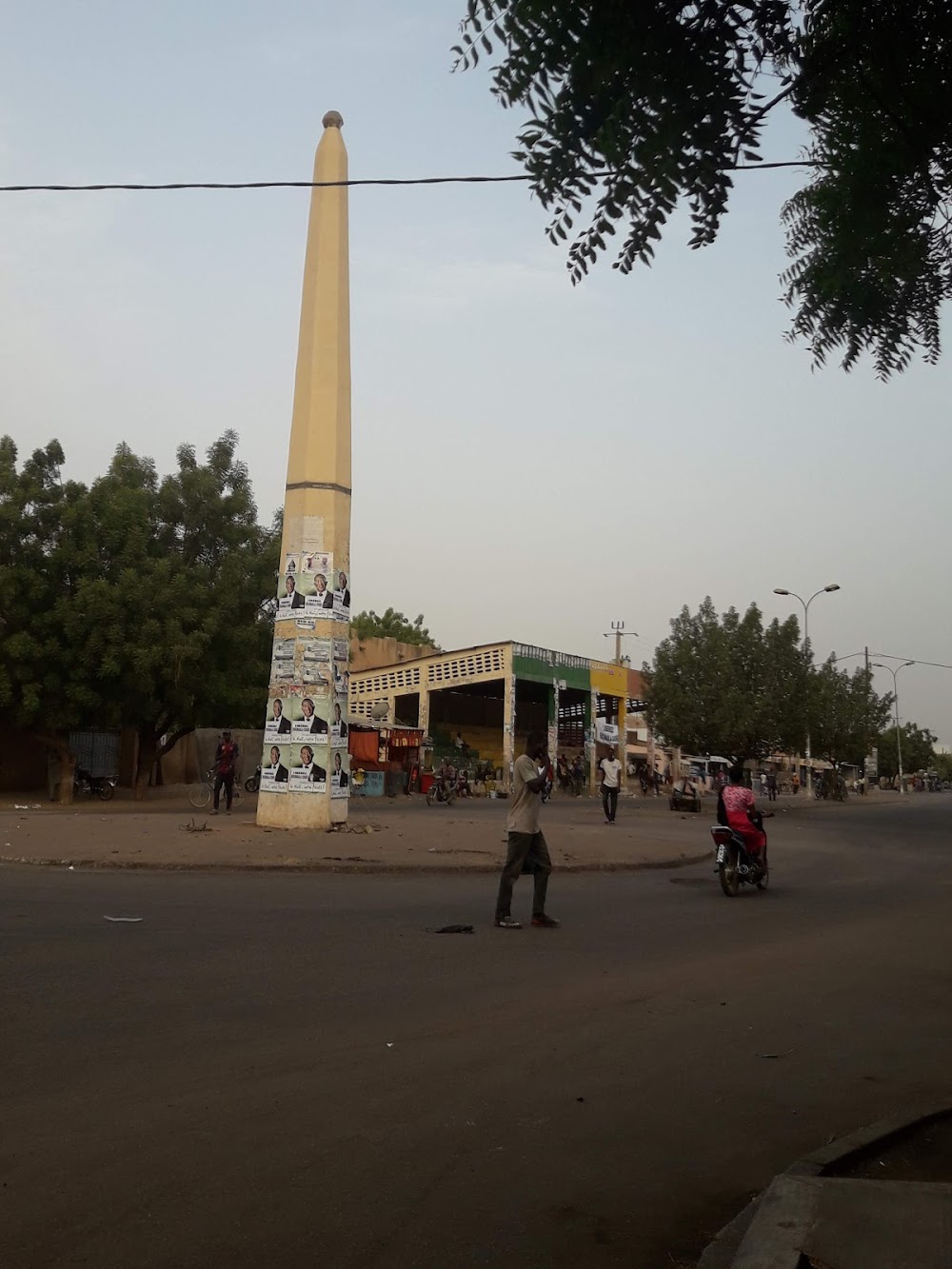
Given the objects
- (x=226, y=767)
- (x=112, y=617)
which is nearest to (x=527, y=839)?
(x=226, y=767)

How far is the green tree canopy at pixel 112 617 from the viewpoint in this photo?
96.9 feet

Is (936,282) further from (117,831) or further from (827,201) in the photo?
(117,831)

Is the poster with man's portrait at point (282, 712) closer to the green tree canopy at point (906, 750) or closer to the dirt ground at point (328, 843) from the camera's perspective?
the dirt ground at point (328, 843)

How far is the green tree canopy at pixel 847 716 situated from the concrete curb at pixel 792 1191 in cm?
5624

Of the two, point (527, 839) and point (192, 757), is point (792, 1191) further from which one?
point (192, 757)

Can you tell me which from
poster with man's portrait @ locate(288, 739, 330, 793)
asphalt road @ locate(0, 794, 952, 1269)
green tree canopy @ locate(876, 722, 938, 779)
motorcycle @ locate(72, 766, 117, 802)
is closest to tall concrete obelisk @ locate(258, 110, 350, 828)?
poster with man's portrait @ locate(288, 739, 330, 793)

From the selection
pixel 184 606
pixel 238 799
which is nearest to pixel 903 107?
pixel 184 606

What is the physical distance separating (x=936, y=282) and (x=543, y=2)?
9.07 feet

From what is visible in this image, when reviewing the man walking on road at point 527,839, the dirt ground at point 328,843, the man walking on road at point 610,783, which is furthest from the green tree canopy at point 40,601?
the man walking on road at point 527,839

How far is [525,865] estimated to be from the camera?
36.4ft

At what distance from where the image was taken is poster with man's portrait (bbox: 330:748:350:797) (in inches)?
829

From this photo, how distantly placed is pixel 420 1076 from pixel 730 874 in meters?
9.16

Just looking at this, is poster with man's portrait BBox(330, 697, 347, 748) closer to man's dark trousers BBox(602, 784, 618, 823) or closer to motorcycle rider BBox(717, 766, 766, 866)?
man's dark trousers BBox(602, 784, 618, 823)

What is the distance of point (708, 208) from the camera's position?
190 inches
